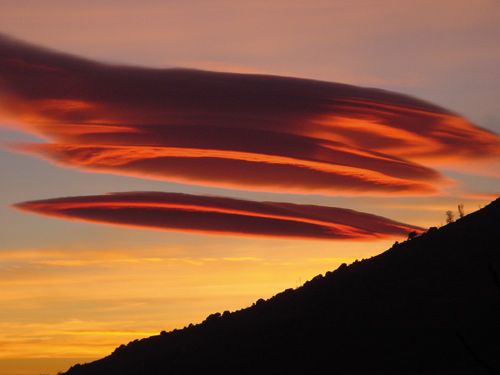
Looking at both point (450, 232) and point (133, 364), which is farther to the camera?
point (450, 232)

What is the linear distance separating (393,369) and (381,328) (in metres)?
7.95

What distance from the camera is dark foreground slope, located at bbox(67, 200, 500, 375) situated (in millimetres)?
49344

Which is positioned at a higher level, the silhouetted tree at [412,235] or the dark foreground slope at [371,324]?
the silhouetted tree at [412,235]

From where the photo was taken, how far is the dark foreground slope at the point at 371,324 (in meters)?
49.3

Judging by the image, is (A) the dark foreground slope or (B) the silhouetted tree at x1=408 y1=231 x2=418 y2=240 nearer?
(A) the dark foreground slope

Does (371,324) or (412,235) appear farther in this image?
(412,235)

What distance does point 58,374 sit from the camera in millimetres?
74062

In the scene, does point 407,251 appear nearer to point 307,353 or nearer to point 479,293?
point 479,293

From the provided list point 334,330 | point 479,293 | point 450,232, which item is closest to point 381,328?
point 334,330

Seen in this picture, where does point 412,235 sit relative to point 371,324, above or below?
above

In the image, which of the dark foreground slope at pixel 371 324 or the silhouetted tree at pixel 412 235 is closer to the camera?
the dark foreground slope at pixel 371 324

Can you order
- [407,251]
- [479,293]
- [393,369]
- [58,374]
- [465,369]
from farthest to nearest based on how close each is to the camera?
1. [58,374]
2. [407,251]
3. [479,293]
4. [393,369]
5. [465,369]

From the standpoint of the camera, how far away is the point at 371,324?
182ft

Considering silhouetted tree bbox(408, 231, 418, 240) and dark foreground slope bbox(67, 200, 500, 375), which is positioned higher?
silhouetted tree bbox(408, 231, 418, 240)
